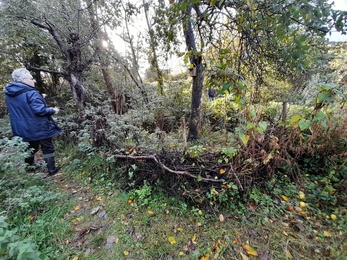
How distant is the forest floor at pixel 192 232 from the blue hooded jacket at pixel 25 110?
4.08ft

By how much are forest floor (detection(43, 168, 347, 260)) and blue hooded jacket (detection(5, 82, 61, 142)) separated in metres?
1.24

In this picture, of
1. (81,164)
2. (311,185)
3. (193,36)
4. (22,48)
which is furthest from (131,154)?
(22,48)

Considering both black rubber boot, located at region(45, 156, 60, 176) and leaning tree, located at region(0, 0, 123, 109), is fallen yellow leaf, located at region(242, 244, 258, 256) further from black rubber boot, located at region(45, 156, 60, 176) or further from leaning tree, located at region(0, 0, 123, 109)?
leaning tree, located at region(0, 0, 123, 109)

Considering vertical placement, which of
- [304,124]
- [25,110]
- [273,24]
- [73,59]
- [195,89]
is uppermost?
[73,59]

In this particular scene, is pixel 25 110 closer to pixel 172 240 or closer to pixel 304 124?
pixel 172 240

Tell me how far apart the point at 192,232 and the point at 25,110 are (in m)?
2.88

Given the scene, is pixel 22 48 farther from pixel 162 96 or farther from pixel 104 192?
pixel 104 192

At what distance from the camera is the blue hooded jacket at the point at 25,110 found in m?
2.34

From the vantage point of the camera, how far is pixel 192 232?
1.69m

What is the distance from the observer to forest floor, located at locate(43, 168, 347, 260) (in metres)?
1.48

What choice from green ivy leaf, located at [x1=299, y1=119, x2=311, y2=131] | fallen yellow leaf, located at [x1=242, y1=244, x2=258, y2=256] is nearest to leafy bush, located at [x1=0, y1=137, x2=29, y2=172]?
fallen yellow leaf, located at [x1=242, y1=244, x2=258, y2=256]

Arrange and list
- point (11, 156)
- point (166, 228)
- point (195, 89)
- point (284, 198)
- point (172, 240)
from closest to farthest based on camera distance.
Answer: point (172, 240), point (166, 228), point (11, 156), point (284, 198), point (195, 89)

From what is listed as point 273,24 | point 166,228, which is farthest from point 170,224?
point 273,24

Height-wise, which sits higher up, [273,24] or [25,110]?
[273,24]
